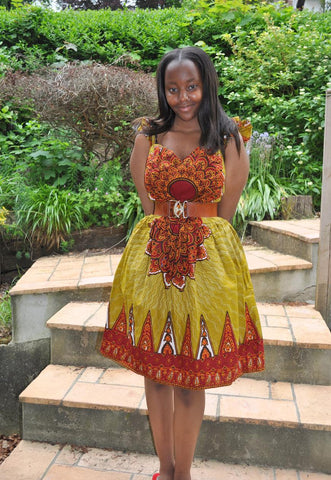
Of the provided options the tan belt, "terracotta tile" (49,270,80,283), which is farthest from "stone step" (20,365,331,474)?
the tan belt


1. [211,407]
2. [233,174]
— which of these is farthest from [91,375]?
[233,174]

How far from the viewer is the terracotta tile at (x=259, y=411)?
1.97 m

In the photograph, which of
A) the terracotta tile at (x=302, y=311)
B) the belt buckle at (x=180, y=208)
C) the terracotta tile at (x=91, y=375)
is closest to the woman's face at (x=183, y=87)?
the belt buckle at (x=180, y=208)

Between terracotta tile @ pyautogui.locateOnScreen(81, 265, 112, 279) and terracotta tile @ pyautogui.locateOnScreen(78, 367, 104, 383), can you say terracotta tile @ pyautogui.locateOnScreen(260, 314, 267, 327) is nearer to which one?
terracotta tile @ pyautogui.locateOnScreen(78, 367, 104, 383)

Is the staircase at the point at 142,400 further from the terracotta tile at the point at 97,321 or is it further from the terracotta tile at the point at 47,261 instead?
the terracotta tile at the point at 47,261

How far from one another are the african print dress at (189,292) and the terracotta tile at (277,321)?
94cm

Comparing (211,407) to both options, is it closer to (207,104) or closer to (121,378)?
(121,378)

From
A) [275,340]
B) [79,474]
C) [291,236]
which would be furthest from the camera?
[291,236]

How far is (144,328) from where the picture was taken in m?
1.55

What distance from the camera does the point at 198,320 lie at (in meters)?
1.50

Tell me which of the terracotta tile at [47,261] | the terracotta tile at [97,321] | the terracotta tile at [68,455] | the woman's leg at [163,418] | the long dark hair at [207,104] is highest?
the long dark hair at [207,104]

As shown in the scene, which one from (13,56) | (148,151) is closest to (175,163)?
(148,151)

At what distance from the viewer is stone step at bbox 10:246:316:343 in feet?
9.09

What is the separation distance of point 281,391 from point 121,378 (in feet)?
2.79
